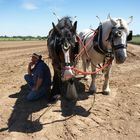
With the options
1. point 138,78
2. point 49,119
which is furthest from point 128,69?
point 49,119

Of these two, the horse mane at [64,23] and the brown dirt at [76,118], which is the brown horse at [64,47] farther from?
the brown dirt at [76,118]

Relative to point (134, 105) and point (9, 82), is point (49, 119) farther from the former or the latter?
point (9, 82)

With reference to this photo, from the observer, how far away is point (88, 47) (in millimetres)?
8969

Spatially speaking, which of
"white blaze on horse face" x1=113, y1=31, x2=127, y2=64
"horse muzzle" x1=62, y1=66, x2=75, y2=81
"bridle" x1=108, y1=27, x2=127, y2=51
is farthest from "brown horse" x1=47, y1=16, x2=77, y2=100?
"white blaze on horse face" x1=113, y1=31, x2=127, y2=64

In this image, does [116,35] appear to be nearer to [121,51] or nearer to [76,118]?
[121,51]

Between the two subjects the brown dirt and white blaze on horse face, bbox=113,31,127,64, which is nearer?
the brown dirt

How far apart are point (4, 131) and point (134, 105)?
3.43 meters

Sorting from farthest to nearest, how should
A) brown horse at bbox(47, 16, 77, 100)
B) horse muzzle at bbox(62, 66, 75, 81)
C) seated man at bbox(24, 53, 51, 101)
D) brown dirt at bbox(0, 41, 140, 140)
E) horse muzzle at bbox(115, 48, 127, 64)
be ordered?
1. seated man at bbox(24, 53, 51, 101)
2. horse muzzle at bbox(115, 48, 127, 64)
3. brown horse at bbox(47, 16, 77, 100)
4. horse muzzle at bbox(62, 66, 75, 81)
5. brown dirt at bbox(0, 41, 140, 140)

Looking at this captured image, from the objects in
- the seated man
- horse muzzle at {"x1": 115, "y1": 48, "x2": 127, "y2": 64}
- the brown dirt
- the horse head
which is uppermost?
the horse head

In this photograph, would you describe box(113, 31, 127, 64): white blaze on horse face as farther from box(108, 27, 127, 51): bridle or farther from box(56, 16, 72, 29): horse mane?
box(56, 16, 72, 29): horse mane

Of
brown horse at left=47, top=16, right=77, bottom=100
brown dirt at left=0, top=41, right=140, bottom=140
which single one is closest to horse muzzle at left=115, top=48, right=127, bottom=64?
brown horse at left=47, top=16, right=77, bottom=100

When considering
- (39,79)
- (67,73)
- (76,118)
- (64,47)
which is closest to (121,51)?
(64,47)

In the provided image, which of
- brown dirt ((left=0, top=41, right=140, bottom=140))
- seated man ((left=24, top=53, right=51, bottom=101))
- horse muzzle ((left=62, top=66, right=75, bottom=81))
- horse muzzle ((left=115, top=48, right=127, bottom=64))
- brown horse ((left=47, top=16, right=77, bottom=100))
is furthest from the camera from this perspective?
seated man ((left=24, top=53, right=51, bottom=101))

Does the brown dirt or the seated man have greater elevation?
the seated man
